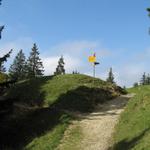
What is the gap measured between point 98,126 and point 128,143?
6.44 meters

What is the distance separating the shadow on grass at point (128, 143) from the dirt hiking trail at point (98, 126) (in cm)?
91

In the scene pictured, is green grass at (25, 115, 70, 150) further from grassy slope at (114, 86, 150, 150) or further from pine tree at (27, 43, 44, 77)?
pine tree at (27, 43, 44, 77)

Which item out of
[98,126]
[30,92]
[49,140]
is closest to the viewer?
[49,140]

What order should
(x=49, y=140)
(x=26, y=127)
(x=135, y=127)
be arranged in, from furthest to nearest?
(x=26, y=127)
(x=49, y=140)
(x=135, y=127)

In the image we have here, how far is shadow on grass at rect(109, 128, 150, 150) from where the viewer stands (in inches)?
922

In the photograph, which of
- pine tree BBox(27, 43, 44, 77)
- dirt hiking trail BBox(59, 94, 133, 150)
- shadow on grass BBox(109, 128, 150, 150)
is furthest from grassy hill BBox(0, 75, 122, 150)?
pine tree BBox(27, 43, 44, 77)

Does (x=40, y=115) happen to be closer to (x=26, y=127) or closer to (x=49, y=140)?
(x=26, y=127)

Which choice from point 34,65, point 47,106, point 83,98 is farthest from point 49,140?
point 34,65

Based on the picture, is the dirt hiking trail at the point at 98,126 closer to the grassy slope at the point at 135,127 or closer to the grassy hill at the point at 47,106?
the grassy slope at the point at 135,127

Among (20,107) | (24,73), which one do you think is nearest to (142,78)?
(24,73)

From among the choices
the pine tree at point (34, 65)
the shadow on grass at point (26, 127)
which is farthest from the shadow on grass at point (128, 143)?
the pine tree at point (34, 65)

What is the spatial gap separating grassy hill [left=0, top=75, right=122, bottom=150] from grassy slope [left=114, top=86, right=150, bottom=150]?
410 centimetres

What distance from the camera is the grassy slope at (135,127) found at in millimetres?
23188

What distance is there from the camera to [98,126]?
100 feet
